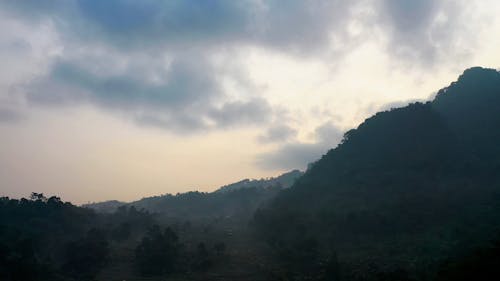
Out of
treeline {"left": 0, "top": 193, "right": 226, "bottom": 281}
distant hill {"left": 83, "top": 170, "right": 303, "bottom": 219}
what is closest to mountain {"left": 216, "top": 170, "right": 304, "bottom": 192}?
distant hill {"left": 83, "top": 170, "right": 303, "bottom": 219}

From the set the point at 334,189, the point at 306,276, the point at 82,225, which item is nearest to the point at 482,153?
the point at 334,189

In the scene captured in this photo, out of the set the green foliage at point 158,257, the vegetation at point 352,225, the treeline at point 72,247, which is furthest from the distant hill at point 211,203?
the green foliage at point 158,257

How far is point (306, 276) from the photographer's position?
4119 cm

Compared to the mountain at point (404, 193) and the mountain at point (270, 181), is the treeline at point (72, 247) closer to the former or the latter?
the mountain at point (404, 193)

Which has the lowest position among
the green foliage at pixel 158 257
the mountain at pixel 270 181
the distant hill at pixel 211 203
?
the green foliage at pixel 158 257

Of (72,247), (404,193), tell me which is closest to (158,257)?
(72,247)

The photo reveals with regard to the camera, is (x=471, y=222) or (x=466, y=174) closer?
(x=471, y=222)

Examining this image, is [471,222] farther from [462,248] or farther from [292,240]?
[292,240]

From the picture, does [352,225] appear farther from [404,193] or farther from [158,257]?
[158,257]

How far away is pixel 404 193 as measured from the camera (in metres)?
67.9

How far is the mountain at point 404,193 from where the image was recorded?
46.9 m

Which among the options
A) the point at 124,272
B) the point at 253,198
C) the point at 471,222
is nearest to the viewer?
the point at 124,272

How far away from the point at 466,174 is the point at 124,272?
55.9 meters

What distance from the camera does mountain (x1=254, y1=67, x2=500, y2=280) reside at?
1847 inches
